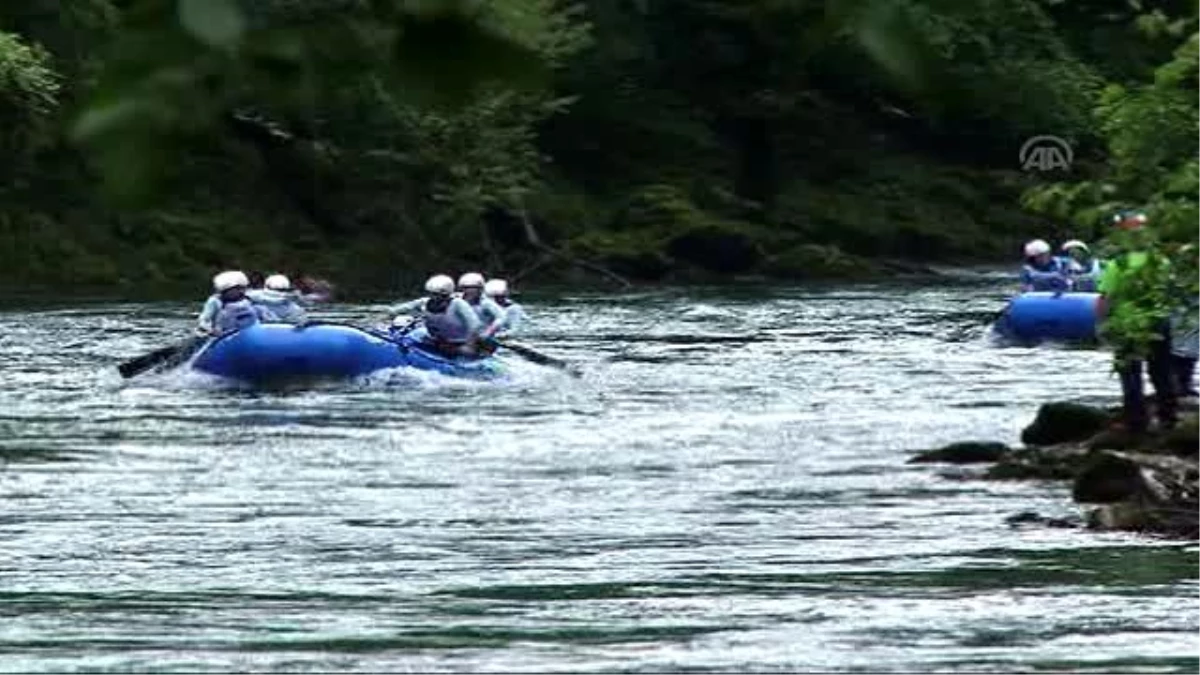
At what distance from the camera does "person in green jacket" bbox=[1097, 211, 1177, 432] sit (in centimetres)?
1694

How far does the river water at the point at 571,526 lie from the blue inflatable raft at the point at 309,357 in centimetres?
20

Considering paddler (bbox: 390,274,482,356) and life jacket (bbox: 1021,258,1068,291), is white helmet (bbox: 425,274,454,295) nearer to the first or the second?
paddler (bbox: 390,274,482,356)

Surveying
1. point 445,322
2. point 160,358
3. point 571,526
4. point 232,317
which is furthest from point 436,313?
point 571,526

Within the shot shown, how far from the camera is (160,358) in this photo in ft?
101

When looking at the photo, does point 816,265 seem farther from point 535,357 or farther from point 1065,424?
point 1065,424

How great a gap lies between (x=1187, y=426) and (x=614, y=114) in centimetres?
4734

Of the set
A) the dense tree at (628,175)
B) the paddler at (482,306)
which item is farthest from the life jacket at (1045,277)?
the paddler at (482,306)

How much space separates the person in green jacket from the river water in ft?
3.35

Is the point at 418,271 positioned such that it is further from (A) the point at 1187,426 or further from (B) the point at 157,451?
(A) the point at 1187,426

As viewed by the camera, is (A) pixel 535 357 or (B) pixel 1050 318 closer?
(A) pixel 535 357

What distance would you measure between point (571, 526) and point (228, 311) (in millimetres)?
13885

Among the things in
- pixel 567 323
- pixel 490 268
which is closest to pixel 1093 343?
pixel 567 323

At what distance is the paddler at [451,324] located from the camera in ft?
99.7

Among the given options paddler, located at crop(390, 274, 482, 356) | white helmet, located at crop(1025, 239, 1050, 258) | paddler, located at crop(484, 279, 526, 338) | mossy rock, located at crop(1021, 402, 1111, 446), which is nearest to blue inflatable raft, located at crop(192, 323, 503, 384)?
paddler, located at crop(390, 274, 482, 356)
